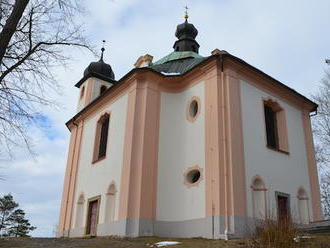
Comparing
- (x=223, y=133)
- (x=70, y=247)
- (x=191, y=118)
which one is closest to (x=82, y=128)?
(x=191, y=118)

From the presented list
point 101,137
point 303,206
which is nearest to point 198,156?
point 303,206

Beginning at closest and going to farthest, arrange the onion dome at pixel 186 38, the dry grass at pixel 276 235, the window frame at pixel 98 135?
the dry grass at pixel 276 235 < the window frame at pixel 98 135 < the onion dome at pixel 186 38

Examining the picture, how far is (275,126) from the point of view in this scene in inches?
666

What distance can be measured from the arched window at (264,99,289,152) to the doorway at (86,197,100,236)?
816 cm

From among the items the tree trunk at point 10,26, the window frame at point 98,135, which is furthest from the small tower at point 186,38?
the tree trunk at point 10,26

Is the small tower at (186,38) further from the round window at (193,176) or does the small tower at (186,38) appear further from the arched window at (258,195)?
the arched window at (258,195)

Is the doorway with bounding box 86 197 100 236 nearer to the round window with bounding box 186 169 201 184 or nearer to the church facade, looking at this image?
the church facade

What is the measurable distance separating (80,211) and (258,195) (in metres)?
9.07

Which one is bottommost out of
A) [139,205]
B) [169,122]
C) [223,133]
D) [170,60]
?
[139,205]

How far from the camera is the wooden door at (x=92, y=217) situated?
55.2ft

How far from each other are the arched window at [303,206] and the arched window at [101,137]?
30.3ft

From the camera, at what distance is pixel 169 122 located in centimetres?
1605

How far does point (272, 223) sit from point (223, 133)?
20.2 feet

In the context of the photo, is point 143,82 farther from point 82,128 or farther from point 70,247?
point 70,247
